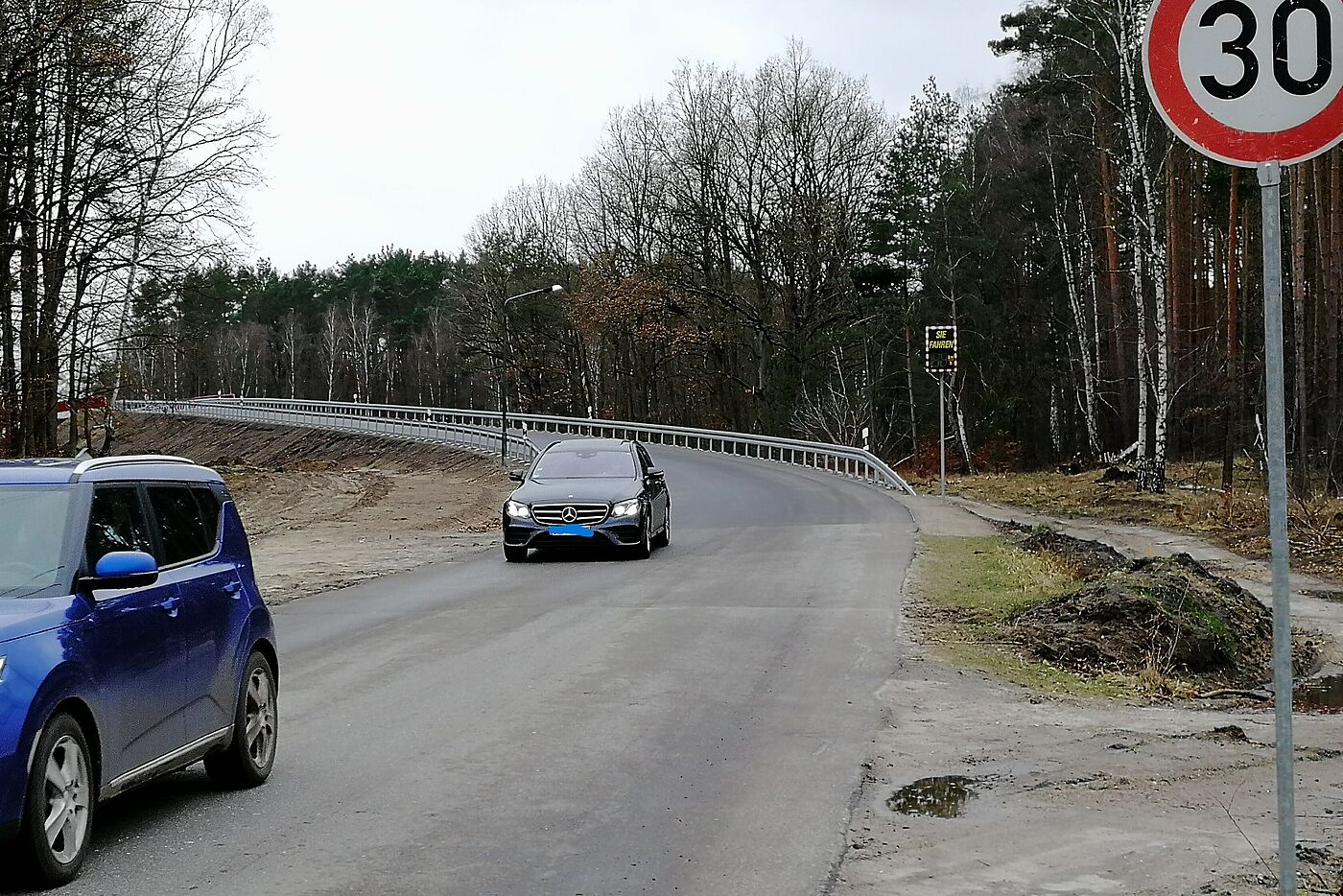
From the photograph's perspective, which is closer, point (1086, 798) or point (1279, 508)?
point (1279, 508)

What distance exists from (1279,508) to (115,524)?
4.80 m

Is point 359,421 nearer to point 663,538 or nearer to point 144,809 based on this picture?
point 663,538

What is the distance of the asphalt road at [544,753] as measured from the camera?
5812 mm

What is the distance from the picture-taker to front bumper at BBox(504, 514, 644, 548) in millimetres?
21031

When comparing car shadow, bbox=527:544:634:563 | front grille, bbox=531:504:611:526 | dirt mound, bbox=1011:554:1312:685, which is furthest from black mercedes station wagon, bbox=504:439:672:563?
dirt mound, bbox=1011:554:1312:685

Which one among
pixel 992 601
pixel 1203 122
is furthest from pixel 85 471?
pixel 992 601

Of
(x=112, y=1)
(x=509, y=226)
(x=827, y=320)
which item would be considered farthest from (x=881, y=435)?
(x=112, y=1)

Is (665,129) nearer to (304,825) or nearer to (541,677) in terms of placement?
(541,677)

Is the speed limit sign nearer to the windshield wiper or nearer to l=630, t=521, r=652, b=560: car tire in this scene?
the windshield wiper

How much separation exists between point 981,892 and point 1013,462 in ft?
169

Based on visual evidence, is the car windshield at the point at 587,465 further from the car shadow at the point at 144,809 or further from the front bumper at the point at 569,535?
the car shadow at the point at 144,809

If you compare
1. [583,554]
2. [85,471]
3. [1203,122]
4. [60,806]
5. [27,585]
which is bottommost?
[583,554]

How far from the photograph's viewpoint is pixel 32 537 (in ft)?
19.5

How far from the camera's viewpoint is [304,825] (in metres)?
6.49
